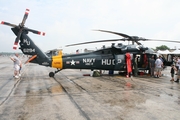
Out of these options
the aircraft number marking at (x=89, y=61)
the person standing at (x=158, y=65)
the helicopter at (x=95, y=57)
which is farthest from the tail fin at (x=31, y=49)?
the person standing at (x=158, y=65)

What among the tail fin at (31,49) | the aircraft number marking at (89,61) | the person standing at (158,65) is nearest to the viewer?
the tail fin at (31,49)

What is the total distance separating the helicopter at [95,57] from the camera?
13367 mm

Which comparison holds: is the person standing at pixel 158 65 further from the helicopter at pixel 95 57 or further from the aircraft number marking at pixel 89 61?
the aircraft number marking at pixel 89 61

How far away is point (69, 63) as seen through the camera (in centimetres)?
1386

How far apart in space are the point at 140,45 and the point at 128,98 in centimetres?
845

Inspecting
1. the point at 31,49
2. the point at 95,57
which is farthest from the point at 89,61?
the point at 31,49

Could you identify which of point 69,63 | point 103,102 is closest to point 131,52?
point 69,63

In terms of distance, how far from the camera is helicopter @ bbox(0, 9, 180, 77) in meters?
13.4

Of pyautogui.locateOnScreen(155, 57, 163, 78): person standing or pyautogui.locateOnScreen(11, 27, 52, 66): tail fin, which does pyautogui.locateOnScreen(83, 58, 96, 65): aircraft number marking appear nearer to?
pyautogui.locateOnScreen(11, 27, 52, 66): tail fin

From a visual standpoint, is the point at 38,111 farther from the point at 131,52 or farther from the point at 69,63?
the point at 131,52

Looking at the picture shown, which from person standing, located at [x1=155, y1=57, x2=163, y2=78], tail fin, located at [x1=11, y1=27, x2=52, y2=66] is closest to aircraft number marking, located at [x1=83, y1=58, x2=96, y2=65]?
tail fin, located at [x1=11, y1=27, x2=52, y2=66]

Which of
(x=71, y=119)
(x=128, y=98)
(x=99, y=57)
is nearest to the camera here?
(x=71, y=119)

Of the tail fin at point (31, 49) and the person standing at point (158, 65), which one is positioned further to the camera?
the person standing at point (158, 65)

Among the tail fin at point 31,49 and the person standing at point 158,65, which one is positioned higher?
the tail fin at point 31,49
